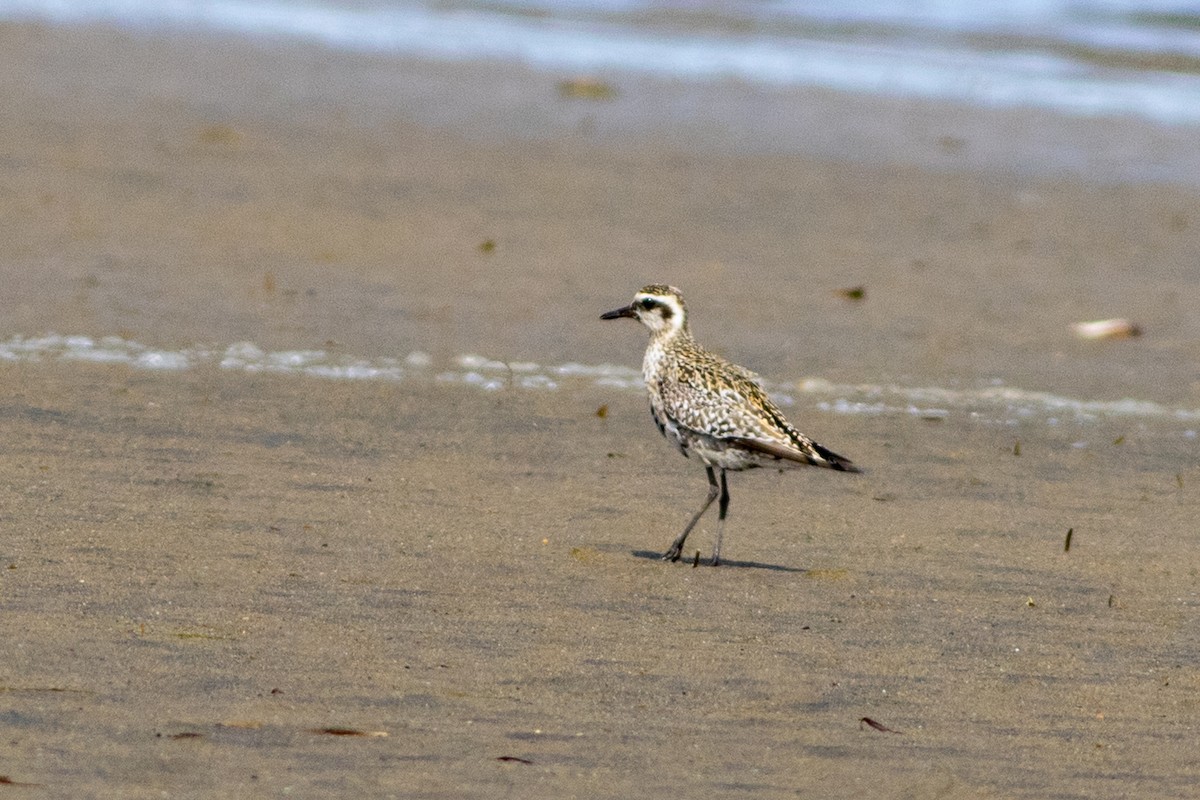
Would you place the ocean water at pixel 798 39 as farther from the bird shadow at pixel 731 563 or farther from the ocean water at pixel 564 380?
the bird shadow at pixel 731 563

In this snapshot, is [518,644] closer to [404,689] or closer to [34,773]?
[404,689]

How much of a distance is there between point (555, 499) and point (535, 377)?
196 cm

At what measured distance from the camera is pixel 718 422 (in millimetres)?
7102

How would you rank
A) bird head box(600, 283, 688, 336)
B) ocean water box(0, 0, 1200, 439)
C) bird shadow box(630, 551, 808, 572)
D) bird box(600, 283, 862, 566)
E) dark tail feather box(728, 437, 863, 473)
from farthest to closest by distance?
ocean water box(0, 0, 1200, 439), bird head box(600, 283, 688, 336), bird box(600, 283, 862, 566), dark tail feather box(728, 437, 863, 473), bird shadow box(630, 551, 808, 572)

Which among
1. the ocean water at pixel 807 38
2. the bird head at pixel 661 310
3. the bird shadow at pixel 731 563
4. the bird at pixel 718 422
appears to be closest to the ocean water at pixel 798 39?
the ocean water at pixel 807 38

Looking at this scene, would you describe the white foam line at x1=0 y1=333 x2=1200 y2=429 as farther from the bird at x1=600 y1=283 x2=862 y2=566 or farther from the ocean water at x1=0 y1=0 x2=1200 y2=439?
the ocean water at x1=0 y1=0 x2=1200 y2=439

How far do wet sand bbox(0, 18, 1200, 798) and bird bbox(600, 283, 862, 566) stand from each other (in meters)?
0.30

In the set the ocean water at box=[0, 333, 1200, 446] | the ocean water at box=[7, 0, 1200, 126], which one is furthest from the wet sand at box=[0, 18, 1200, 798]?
the ocean water at box=[7, 0, 1200, 126]

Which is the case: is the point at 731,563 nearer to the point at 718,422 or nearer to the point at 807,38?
the point at 718,422

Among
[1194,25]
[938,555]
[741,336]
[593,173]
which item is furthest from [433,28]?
[938,555]

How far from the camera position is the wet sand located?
4.96m

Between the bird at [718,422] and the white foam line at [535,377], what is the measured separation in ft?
5.86

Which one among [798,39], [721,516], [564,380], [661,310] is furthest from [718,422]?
[798,39]

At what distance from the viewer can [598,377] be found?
9.48 m
